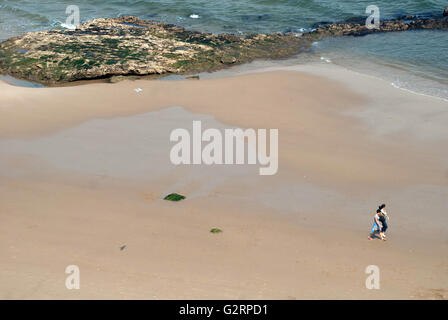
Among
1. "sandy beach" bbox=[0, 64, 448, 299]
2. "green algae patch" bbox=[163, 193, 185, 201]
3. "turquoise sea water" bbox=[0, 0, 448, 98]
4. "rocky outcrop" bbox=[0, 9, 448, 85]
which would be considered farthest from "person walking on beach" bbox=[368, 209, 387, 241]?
"rocky outcrop" bbox=[0, 9, 448, 85]

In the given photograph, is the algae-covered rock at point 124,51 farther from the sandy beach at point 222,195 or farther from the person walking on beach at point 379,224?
the person walking on beach at point 379,224

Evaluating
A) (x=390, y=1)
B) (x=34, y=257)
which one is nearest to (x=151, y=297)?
(x=34, y=257)

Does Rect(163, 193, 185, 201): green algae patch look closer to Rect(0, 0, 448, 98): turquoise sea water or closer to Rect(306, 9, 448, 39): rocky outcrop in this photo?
Rect(0, 0, 448, 98): turquoise sea water

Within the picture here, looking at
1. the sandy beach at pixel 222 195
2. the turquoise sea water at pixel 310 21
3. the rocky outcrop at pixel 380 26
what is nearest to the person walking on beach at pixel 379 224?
the sandy beach at pixel 222 195

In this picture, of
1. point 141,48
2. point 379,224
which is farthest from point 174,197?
point 141,48

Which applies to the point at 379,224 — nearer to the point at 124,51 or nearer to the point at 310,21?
the point at 124,51
